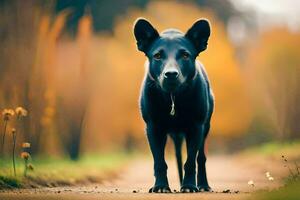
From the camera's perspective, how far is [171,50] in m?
10.2

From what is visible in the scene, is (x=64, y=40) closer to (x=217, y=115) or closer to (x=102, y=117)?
(x=102, y=117)

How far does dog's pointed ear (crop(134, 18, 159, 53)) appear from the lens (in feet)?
34.9

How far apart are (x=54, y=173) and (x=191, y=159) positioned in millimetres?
4118

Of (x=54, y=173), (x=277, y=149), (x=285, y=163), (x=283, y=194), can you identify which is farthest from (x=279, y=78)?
(x=283, y=194)

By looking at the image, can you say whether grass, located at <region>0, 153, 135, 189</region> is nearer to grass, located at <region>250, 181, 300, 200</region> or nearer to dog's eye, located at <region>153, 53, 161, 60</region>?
dog's eye, located at <region>153, 53, 161, 60</region>

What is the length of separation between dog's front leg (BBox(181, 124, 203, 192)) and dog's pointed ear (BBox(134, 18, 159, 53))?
115cm

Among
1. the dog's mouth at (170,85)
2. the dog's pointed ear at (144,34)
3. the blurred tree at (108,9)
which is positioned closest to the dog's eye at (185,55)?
the dog's mouth at (170,85)

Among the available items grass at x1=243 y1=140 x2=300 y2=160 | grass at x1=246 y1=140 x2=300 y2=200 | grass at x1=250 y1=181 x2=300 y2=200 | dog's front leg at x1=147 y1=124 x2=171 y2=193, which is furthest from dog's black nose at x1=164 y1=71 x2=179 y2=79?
grass at x1=243 y1=140 x2=300 y2=160

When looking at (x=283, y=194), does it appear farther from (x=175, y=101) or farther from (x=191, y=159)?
(x=175, y=101)

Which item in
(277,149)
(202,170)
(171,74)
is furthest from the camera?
(277,149)

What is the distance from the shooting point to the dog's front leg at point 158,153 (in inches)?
412

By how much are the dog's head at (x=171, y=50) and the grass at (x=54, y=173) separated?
8.95 feet

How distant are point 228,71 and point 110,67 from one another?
413 cm

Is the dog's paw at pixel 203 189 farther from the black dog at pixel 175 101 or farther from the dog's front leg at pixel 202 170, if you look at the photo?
the black dog at pixel 175 101
